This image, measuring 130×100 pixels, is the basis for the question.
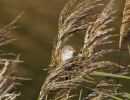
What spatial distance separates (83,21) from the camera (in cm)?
309

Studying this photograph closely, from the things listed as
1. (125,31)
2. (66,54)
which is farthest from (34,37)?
(125,31)

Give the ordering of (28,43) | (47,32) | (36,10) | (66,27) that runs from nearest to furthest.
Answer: (66,27), (28,43), (47,32), (36,10)

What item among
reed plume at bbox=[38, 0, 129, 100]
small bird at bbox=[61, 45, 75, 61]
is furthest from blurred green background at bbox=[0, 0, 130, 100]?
reed plume at bbox=[38, 0, 129, 100]

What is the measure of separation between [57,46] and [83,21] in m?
0.27

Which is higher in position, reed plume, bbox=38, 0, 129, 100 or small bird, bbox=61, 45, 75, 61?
small bird, bbox=61, 45, 75, 61

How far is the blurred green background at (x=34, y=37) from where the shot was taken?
9.52 meters

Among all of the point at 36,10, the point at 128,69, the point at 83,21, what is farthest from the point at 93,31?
the point at 36,10

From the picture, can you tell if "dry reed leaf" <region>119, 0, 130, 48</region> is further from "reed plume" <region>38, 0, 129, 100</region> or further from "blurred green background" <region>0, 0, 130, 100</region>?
"blurred green background" <region>0, 0, 130, 100</region>

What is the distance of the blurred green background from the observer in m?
9.52

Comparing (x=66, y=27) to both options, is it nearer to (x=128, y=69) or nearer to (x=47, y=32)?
(x=128, y=69)

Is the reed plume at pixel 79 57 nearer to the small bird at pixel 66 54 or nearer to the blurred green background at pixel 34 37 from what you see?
the small bird at pixel 66 54

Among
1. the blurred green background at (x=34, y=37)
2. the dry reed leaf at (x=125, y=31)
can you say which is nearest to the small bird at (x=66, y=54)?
the dry reed leaf at (x=125, y=31)

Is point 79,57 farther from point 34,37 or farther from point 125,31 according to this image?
point 34,37

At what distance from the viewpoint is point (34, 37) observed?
11.4 m
